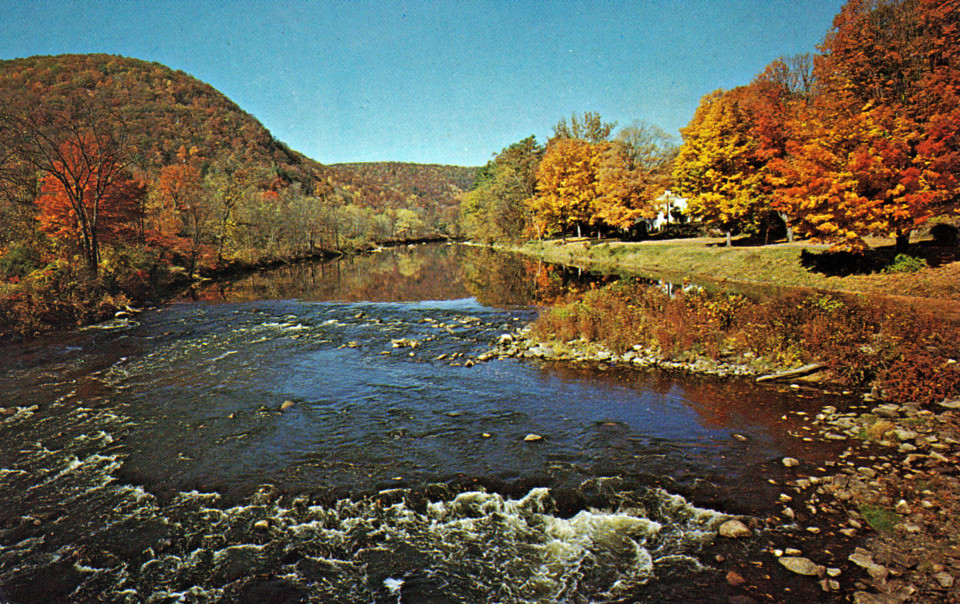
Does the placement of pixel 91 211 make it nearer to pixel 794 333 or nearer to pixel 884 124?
pixel 794 333

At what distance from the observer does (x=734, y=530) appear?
6418 mm

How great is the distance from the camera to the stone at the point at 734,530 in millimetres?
6387

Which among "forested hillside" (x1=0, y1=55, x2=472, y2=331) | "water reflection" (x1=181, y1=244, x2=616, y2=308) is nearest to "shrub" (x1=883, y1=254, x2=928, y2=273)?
"water reflection" (x1=181, y1=244, x2=616, y2=308)

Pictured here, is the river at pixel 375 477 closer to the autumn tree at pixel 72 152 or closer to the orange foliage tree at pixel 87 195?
the autumn tree at pixel 72 152

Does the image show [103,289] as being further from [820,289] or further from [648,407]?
[820,289]

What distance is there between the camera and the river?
6016 mm

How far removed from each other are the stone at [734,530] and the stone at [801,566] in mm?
601

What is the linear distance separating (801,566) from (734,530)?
2.93ft

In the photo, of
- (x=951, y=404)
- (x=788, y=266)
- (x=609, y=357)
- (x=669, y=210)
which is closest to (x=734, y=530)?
(x=951, y=404)

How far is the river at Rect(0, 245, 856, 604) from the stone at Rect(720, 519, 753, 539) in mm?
125

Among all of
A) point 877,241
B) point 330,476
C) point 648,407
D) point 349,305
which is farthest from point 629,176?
point 330,476

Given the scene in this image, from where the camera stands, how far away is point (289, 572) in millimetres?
6105

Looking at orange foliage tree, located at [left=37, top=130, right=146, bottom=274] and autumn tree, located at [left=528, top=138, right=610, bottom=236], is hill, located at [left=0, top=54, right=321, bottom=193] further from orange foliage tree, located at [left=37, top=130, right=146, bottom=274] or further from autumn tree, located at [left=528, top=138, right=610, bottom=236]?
autumn tree, located at [left=528, top=138, right=610, bottom=236]

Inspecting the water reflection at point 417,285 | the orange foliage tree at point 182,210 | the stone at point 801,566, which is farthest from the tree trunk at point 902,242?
the orange foliage tree at point 182,210
